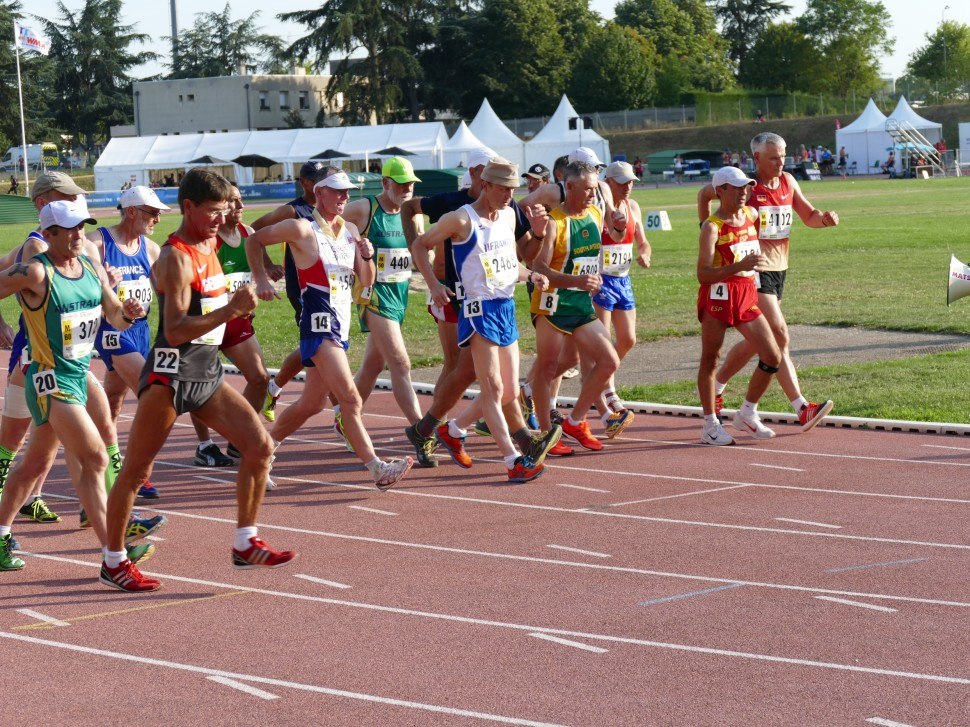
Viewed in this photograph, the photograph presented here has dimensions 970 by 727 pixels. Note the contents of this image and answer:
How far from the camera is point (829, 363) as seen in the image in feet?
44.8

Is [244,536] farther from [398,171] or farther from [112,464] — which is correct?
[398,171]

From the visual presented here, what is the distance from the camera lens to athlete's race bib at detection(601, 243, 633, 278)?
10961mm

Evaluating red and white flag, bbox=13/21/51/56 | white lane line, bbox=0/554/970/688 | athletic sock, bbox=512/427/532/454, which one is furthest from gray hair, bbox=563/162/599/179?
red and white flag, bbox=13/21/51/56

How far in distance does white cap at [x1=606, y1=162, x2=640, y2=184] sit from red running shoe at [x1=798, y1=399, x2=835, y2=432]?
219 cm

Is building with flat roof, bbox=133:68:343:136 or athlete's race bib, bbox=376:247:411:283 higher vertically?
building with flat roof, bbox=133:68:343:136

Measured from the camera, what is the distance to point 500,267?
927 centimetres

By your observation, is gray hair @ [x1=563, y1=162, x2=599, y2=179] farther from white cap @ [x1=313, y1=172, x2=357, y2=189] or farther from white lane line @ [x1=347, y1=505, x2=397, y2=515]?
white lane line @ [x1=347, y1=505, x2=397, y2=515]

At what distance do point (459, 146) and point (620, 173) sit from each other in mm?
57396

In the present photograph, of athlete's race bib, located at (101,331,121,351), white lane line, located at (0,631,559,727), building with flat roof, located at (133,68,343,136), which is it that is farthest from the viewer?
building with flat roof, located at (133,68,343,136)

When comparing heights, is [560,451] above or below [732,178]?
below

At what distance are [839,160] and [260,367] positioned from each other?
208 feet

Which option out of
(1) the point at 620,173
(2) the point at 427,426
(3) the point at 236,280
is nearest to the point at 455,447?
(2) the point at 427,426

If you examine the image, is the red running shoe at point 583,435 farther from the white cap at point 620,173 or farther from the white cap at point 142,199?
the white cap at point 142,199

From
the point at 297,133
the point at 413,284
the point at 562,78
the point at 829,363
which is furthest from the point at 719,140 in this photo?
the point at 829,363
